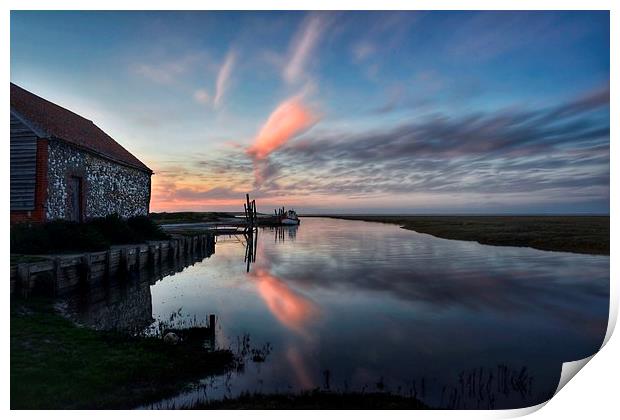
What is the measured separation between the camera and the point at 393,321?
10.6 m

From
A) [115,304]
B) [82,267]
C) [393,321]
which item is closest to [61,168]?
[82,267]

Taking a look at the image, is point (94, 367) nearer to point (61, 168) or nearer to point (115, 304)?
point (115, 304)

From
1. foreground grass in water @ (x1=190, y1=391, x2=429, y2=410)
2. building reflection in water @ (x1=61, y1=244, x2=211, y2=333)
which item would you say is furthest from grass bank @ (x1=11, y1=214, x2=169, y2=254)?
foreground grass in water @ (x1=190, y1=391, x2=429, y2=410)

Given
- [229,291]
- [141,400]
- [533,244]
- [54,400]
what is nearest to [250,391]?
[141,400]

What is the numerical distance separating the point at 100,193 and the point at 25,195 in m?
4.81

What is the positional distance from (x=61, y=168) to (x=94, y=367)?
1191cm

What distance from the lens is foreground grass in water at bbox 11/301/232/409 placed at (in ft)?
18.9

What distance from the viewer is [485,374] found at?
287 inches

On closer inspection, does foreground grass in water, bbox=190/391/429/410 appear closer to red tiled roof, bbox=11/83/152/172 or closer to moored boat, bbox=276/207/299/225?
red tiled roof, bbox=11/83/152/172

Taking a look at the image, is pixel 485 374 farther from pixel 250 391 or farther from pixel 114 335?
pixel 114 335

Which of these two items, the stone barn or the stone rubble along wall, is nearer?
the stone barn

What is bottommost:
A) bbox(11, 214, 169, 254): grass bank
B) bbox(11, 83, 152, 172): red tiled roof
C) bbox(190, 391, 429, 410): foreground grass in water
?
bbox(190, 391, 429, 410): foreground grass in water

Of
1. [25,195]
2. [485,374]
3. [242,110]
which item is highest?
[242,110]

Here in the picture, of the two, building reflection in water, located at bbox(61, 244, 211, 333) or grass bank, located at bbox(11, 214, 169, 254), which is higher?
grass bank, located at bbox(11, 214, 169, 254)
